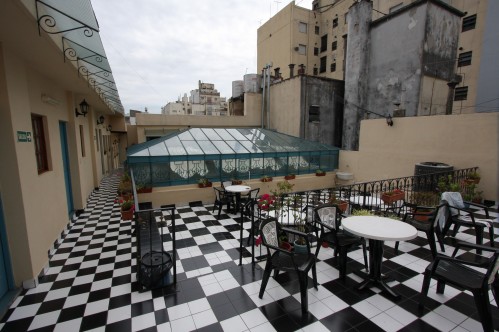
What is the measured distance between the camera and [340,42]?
20172 mm

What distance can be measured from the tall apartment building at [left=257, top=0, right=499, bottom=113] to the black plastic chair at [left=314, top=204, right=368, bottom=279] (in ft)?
41.3

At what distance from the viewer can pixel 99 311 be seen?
121 inches

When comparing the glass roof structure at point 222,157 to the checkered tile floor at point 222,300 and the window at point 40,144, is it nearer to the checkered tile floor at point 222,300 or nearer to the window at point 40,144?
the window at point 40,144

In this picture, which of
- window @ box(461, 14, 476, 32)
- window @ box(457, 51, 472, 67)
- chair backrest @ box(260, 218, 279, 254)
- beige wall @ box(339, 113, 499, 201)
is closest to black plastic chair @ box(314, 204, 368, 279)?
chair backrest @ box(260, 218, 279, 254)

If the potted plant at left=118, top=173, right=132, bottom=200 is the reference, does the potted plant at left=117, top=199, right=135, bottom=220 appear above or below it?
below

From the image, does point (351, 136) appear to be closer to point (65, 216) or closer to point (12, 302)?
point (65, 216)

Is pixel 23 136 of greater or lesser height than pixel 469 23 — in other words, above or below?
below

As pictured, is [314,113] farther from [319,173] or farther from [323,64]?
[323,64]

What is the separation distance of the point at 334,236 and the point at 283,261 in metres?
1.00

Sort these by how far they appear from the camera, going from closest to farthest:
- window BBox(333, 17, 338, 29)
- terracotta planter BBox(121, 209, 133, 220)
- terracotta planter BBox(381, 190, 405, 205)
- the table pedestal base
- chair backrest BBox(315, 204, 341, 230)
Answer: the table pedestal base → chair backrest BBox(315, 204, 341, 230) → terracotta planter BBox(381, 190, 405, 205) → terracotta planter BBox(121, 209, 133, 220) → window BBox(333, 17, 338, 29)

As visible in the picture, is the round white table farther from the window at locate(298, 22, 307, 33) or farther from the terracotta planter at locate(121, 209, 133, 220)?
the window at locate(298, 22, 307, 33)

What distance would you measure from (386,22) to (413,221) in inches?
424

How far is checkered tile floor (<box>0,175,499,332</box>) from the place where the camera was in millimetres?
2799

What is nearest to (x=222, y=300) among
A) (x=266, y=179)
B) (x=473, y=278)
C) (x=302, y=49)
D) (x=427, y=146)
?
(x=473, y=278)
